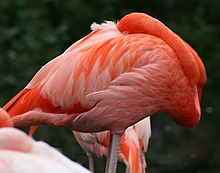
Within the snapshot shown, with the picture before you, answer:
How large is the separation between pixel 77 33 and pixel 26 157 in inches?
278

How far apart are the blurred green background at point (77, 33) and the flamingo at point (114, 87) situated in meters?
2.48

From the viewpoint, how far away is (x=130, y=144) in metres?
4.85

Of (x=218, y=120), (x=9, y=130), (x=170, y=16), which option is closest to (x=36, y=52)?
(x=170, y=16)

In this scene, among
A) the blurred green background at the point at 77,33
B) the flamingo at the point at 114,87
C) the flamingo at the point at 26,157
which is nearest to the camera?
the flamingo at the point at 26,157

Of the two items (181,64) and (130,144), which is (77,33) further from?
(181,64)

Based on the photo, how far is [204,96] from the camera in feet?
26.8

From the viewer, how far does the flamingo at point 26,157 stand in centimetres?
270

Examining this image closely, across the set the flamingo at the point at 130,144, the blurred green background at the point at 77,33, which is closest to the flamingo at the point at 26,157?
the flamingo at the point at 130,144

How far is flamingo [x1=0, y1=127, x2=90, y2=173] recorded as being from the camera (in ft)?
8.85

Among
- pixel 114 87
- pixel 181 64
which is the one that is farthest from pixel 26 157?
pixel 181 64

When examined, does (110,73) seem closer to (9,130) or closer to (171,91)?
(171,91)

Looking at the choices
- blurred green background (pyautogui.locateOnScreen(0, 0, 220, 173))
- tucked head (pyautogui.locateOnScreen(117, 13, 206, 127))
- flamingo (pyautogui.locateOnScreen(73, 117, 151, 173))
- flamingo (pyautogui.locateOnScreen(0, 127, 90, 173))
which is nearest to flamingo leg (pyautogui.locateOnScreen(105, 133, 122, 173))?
flamingo (pyautogui.locateOnScreen(73, 117, 151, 173))

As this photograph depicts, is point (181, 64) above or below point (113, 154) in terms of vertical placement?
above

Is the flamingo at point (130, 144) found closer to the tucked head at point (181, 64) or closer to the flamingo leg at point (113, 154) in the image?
the flamingo leg at point (113, 154)
